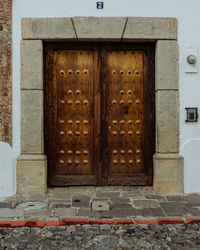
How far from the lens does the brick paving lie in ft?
10.7

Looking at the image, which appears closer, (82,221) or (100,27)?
(82,221)

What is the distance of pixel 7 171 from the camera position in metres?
4.13

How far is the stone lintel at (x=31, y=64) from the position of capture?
4.23m

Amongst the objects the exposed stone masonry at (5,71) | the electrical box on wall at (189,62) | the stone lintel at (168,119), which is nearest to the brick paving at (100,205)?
the stone lintel at (168,119)

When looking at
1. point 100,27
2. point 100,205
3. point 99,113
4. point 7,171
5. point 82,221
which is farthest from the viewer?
point 99,113

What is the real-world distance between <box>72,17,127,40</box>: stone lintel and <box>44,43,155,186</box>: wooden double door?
0.25 meters

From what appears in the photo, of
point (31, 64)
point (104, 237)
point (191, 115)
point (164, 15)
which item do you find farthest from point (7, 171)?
point (164, 15)

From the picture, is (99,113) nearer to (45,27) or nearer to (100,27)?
(100,27)

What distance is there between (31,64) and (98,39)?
3.82ft

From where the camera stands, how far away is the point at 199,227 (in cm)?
301

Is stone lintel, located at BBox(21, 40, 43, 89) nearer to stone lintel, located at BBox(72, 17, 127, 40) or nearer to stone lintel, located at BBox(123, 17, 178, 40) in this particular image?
stone lintel, located at BBox(72, 17, 127, 40)

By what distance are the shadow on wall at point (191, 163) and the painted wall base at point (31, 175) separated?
2285 millimetres

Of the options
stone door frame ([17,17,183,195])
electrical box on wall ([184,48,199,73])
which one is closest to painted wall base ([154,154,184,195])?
stone door frame ([17,17,183,195])

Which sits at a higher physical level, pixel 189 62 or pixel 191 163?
pixel 189 62
